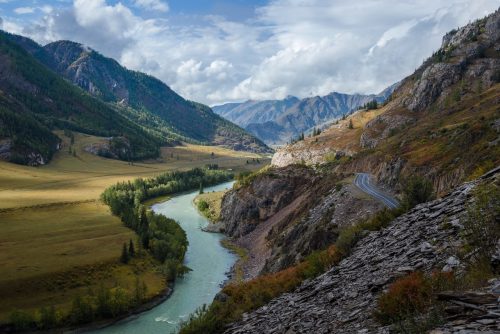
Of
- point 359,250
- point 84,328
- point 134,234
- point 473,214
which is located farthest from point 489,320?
point 134,234

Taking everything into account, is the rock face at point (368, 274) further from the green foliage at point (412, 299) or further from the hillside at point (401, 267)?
the green foliage at point (412, 299)

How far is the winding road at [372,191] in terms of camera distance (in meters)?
75.3

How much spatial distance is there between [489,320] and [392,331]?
4.44 m

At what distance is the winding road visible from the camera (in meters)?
75.3

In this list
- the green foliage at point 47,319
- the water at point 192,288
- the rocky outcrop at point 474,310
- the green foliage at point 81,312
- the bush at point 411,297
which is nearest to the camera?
the rocky outcrop at point 474,310

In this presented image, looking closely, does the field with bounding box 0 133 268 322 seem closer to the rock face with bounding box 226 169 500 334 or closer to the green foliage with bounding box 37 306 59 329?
the green foliage with bounding box 37 306 59 329

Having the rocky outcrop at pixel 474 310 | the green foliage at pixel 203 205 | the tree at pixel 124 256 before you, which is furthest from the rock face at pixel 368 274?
the green foliage at pixel 203 205

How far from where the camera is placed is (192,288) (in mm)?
94625

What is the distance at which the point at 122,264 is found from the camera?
10544 centimetres

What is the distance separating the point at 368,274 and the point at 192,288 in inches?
2877

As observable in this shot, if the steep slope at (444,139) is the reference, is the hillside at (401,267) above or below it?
below

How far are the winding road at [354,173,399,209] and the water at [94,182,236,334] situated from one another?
37731 mm

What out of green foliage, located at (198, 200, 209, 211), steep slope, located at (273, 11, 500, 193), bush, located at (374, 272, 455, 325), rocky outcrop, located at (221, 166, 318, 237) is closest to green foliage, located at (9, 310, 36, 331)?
steep slope, located at (273, 11, 500, 193)

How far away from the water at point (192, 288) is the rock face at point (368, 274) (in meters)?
35.6
